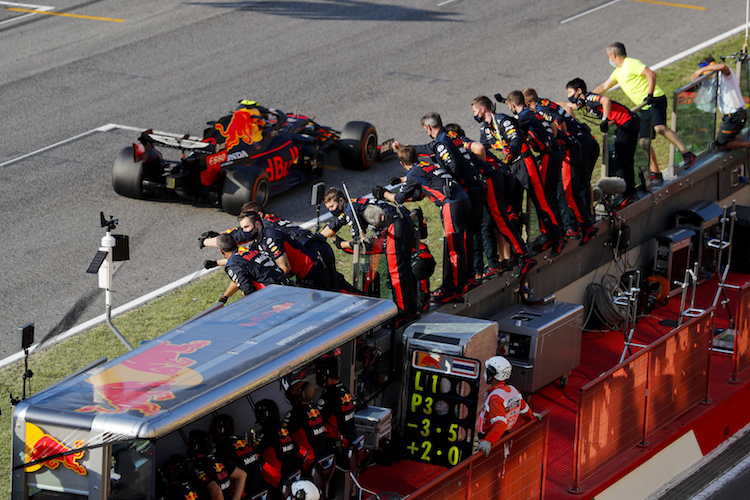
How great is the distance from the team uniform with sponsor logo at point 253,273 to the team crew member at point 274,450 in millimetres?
1673

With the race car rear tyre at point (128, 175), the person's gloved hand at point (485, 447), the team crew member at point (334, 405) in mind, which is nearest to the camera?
the person's gloved hand at point (485, 447)

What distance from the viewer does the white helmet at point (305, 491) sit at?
27.1 feet

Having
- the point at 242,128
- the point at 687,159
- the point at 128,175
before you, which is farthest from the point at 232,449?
the point at 687,159

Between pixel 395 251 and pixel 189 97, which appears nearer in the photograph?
pixel 395 251

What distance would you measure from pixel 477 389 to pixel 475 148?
9.92 ft

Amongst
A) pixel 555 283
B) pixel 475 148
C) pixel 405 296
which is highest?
pixel 475 148

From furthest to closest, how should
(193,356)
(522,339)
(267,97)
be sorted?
(267,97), (522,339), (193,356)

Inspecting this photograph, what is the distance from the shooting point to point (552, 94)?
20.9 meters

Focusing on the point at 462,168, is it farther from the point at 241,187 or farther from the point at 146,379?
the point at 241,187

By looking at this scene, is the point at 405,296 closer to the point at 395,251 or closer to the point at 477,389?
the point at 395,251

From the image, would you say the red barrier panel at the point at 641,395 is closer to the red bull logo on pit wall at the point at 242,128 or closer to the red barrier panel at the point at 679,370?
the red barrier panel at the point at 679,370

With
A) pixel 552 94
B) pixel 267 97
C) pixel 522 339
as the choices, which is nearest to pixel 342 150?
pixel 267 97

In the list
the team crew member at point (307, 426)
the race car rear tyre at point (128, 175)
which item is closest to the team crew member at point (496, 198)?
the team crew member at point (307, 426)

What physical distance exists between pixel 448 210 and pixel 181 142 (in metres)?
5.60
